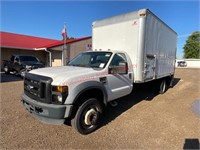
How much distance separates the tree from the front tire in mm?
72414

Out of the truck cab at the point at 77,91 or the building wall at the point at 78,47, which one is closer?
the truck cab at the point at 77,91

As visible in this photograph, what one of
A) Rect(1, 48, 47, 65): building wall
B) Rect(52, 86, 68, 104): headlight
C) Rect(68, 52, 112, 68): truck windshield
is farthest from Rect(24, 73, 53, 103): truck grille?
Rect(1, 48, 47, 65): building wall

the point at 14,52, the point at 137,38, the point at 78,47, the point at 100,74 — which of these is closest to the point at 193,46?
the point at 78,47

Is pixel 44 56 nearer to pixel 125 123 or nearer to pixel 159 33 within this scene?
pixel 159 33

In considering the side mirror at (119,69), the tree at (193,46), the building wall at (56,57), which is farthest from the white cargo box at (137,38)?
the tree at (193,46)

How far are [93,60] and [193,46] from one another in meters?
74.6

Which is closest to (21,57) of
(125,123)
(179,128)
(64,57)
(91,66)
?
(64,57)

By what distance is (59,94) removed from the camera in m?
3.18

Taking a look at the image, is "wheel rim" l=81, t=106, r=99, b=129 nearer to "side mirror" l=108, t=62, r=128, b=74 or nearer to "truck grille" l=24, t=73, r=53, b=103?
"truck grille" l=24, t=73, r=53, b=103

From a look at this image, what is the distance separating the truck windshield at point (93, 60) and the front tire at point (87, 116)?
109 cm

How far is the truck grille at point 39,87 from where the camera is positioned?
3.24 metres

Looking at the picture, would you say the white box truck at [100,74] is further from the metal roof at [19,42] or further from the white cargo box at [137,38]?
the metal roof at [19,42]

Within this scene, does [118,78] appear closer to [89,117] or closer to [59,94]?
[89,117]

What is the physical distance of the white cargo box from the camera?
5.13 meters
